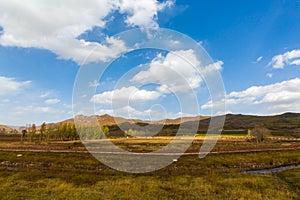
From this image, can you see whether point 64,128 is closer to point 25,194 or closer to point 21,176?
point 21,176

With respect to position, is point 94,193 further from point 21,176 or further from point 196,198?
point 21,176

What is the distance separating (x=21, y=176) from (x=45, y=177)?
3.19m

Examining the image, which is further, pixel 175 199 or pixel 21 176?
pixel 21 176

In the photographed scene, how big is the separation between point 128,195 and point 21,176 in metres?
16.7

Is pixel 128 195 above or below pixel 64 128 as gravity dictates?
below

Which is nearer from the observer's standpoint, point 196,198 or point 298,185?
point 196,198

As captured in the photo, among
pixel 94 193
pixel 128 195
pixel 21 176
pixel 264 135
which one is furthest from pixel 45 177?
pixel 264 135

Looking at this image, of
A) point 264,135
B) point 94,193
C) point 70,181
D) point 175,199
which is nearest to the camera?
point 175,199

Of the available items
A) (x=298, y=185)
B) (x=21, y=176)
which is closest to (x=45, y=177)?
(x=21, y=176)

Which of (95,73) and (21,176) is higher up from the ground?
(95,73)

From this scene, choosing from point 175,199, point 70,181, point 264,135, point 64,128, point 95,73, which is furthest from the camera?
point 64,128

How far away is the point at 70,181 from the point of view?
29438mm

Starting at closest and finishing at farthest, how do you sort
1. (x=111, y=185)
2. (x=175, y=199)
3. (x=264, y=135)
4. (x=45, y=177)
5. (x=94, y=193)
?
(x=175, y=199)
(x=94, y=193)
(x=111, y=185)
(x=45, y=177)
(x=264, y=135)

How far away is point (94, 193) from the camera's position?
24000mm
